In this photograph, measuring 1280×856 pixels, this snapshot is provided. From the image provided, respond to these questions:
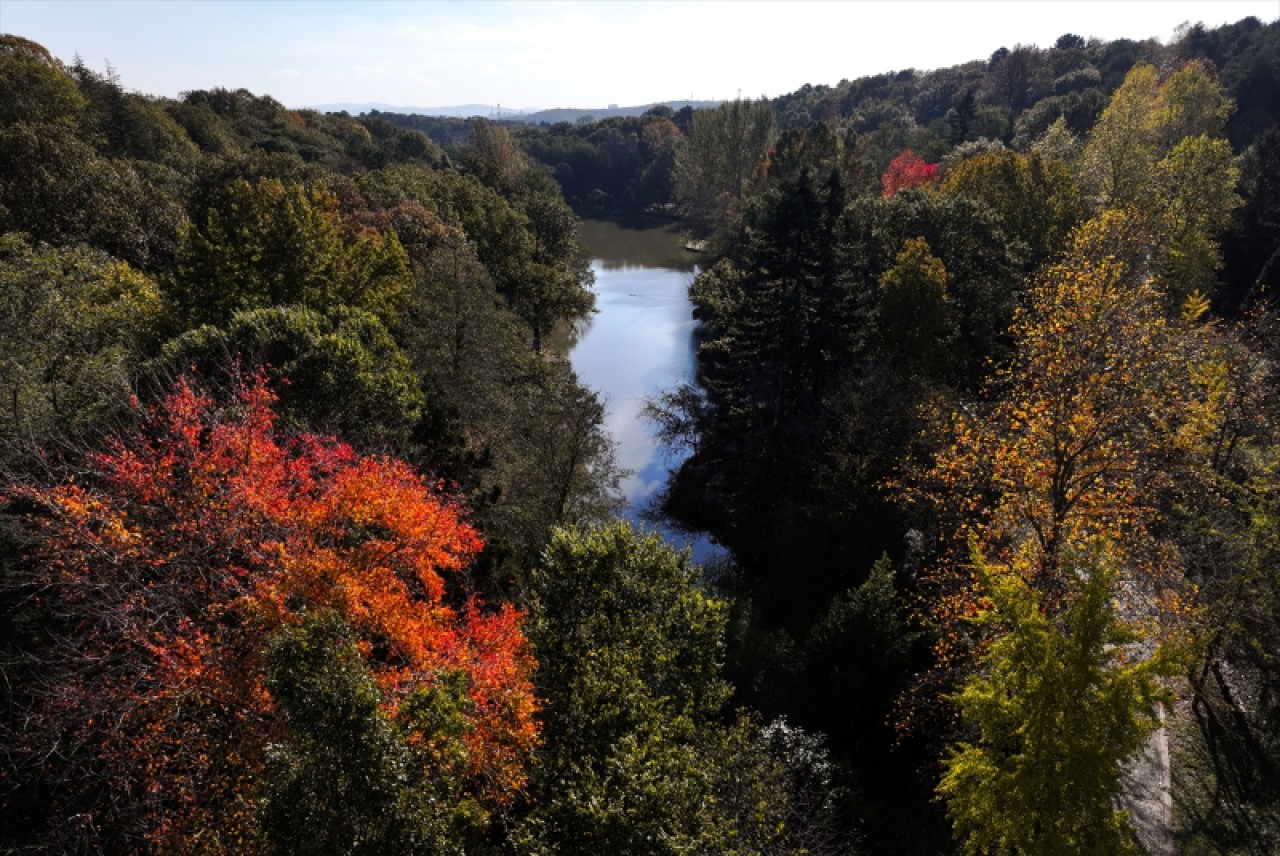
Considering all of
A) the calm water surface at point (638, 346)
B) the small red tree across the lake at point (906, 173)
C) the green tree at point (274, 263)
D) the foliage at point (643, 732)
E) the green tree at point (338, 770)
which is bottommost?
the calm water surface at point (638, 346)

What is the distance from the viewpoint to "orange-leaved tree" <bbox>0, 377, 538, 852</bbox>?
10469mm

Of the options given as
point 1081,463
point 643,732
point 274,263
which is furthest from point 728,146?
point 643,732

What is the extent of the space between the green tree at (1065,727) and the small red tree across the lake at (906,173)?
54.7 metres

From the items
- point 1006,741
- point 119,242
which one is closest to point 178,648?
point 1006,741

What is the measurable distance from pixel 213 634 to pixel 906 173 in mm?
66252

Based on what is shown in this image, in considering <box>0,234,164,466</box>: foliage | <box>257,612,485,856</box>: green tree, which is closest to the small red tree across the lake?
<box>0,234,164,466</box>: foliage

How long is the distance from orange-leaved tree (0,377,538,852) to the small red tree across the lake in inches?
2211

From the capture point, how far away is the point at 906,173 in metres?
62.4

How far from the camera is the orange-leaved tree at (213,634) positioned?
34.3ft

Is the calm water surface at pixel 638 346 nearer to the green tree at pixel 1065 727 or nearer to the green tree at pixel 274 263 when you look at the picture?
the green tree at pixel 274 263

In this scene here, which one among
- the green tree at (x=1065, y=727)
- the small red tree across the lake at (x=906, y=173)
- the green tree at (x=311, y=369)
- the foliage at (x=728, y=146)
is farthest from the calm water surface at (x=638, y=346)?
the small red tree across the lake at (x=906, y=173)

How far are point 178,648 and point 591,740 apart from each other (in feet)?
24.3

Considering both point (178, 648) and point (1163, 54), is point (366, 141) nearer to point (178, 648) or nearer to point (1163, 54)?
point (178, 648)

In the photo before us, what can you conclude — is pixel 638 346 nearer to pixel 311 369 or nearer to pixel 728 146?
pixel 311 369
